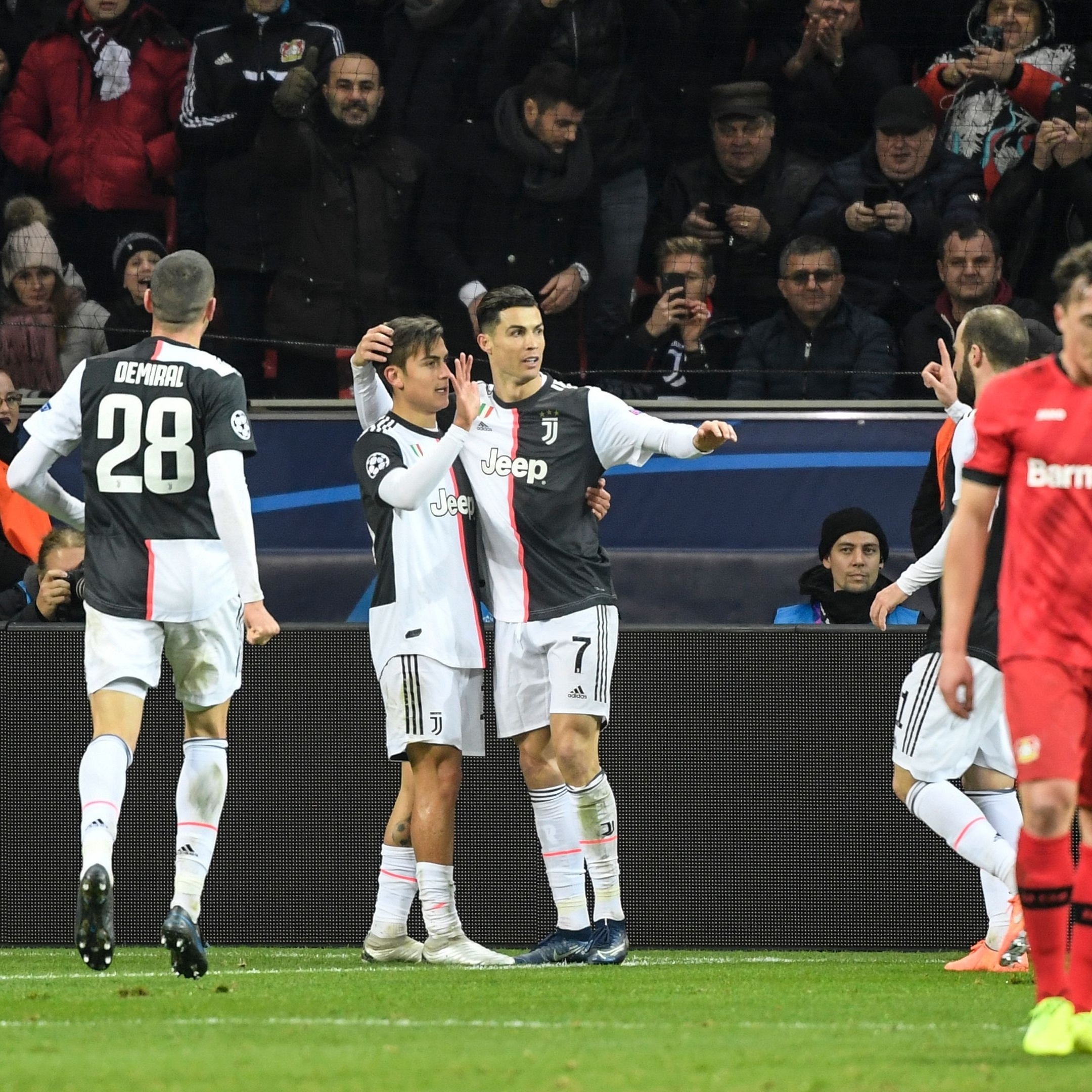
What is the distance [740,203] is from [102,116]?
12.0 feet

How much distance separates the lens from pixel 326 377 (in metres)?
10.1

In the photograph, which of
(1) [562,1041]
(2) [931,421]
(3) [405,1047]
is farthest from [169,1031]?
(2) [931,421]

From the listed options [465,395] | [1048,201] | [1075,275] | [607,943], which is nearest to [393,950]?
[607,943]

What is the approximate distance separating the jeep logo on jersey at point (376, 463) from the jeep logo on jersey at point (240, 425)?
0.87 metres

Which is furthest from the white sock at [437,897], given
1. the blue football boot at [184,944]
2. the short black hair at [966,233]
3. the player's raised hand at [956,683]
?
the short black hair at [966,233]

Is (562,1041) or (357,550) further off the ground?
(357,550)

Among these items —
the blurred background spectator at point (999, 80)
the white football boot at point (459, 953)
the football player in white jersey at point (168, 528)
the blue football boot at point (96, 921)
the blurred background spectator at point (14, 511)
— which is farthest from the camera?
the blurred background spectator at point (999, 80)

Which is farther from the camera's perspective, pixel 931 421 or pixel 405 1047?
pixel 931 421

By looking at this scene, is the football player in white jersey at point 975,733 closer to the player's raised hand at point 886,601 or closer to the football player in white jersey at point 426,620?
the player's raised hand at point 886,601

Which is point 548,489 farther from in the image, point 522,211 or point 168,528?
point 522,211

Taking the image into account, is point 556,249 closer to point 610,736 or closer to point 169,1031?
point 610,736

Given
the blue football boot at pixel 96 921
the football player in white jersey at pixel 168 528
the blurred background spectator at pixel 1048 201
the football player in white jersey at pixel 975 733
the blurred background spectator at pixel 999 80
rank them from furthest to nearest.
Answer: the blurred background spectator at pixel 999 80
the blurred background spectator at pixel 1048 201
the football player in white jersey at pixel 975 733
the football player in white jersey at pixel 168 528
the blue football boot at pixel 96 921

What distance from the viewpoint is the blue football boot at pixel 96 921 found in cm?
529

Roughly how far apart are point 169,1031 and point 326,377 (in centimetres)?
580
